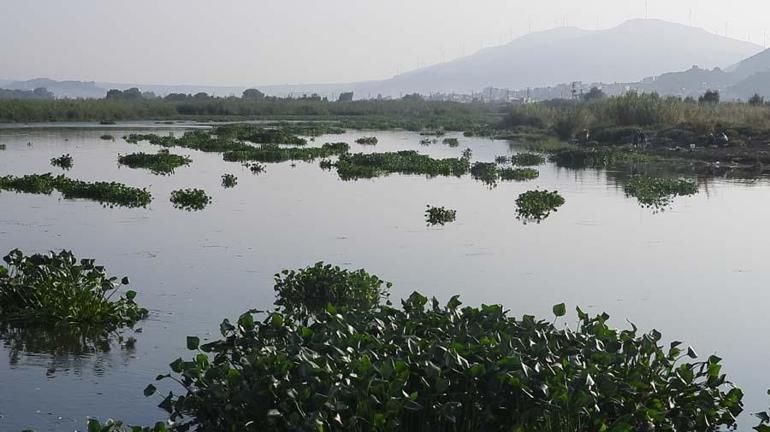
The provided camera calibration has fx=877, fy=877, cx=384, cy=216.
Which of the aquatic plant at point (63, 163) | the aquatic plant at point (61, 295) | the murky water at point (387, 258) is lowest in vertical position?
the murky water at point (387, 258)

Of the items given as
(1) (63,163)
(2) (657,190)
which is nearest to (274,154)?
(1) (63,163)

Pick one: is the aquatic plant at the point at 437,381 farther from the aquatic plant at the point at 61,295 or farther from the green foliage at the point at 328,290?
the green foliage at the point at 328,290

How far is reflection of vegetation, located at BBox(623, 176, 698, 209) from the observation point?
28880mm

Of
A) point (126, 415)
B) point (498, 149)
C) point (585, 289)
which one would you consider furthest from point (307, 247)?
point (498, 149)

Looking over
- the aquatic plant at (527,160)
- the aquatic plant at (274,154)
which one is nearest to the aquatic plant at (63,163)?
the aquatic plant at (274,154)

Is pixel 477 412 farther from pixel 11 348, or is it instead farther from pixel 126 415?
pixel 11 348

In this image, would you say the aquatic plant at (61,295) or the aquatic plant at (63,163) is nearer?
the aquatic plant at (61,295)

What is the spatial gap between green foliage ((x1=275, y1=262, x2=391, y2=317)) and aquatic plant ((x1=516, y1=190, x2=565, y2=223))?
35.6ft

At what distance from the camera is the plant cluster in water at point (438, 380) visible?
7516mm

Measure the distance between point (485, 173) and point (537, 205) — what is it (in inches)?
437

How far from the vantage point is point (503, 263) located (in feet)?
60.1

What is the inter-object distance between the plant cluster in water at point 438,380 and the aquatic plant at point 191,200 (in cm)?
1740

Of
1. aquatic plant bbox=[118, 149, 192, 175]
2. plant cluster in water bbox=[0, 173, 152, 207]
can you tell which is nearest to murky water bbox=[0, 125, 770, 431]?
plant cluster in water bbox=[0, 173, 152, 207]

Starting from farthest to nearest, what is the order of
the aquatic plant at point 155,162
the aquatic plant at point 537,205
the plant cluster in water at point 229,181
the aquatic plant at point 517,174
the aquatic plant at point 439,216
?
the aquatic plant at point 155,162 < the aquatic plant at point 517,174 < the plant cluster in water at point 229,181 < the aquatic plant at point 537,205 < the aquatic plant at point 439,216
